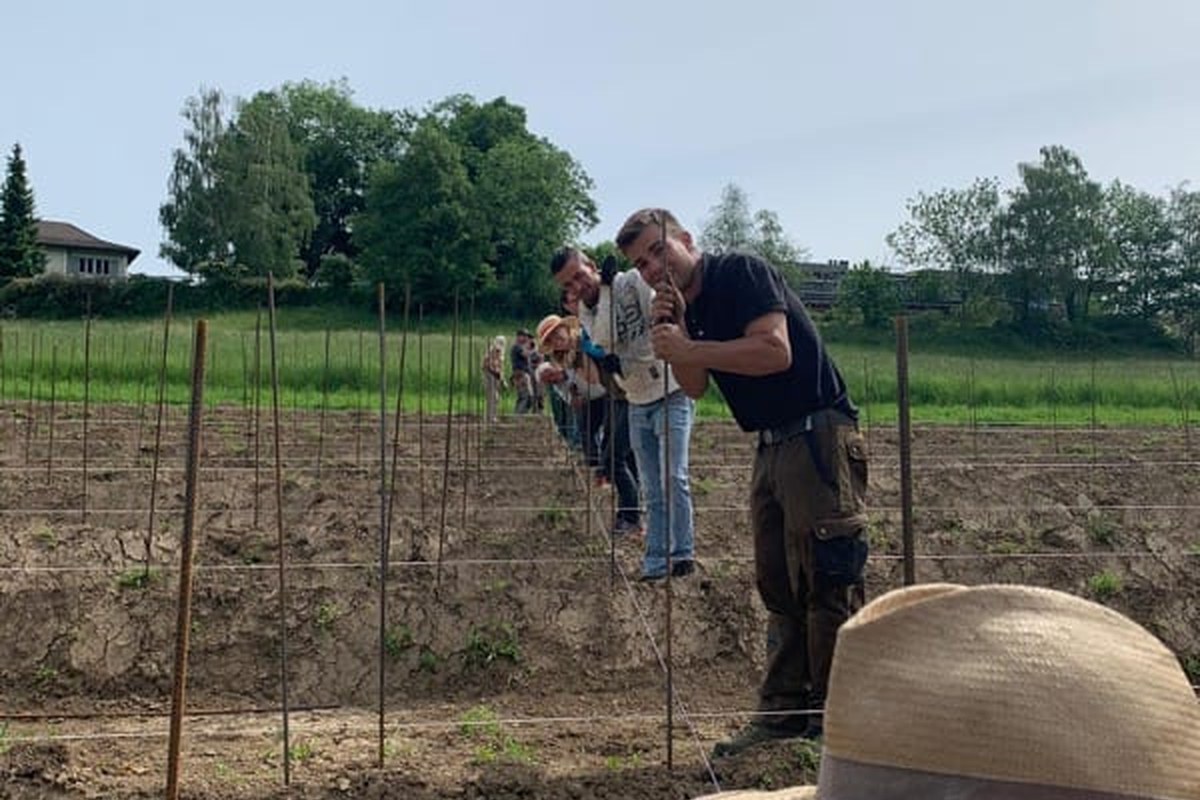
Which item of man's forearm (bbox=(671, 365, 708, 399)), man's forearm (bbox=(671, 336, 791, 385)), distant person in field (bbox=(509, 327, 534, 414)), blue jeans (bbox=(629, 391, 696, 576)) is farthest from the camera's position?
distant person in field (bbox=(509, 327, 534, 414))

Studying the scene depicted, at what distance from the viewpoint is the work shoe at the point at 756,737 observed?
3223mm

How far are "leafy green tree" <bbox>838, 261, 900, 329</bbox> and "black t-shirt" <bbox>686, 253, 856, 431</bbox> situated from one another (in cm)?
2818

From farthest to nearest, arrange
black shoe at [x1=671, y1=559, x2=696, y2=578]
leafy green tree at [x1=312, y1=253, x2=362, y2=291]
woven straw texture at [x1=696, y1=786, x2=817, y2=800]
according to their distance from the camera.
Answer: leafy green tree at [x1=312, y1=253, x2=362, y2=291], black shoe at [x1=671, y1=559, x2=696, y2=578], woven straw texture at [x1=696, y1=786, x2=817, y2=800]

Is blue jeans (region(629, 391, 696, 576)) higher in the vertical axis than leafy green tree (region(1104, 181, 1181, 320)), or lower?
lower

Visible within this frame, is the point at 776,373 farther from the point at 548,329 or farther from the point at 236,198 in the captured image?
the point at 236,198

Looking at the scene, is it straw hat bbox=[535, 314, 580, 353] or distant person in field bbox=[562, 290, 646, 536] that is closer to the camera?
distant person in field bbox=[562, 290, 646, 536]

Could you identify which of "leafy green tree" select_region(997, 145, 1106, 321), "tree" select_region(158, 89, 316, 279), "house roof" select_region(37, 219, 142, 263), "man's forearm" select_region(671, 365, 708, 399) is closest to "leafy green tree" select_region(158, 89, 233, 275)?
"tree" select_region(158, 89, 316, 279)

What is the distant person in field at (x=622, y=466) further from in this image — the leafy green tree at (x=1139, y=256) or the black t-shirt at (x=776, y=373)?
the leafy green tree at (x=1139, y=256)

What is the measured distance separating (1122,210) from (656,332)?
152ft

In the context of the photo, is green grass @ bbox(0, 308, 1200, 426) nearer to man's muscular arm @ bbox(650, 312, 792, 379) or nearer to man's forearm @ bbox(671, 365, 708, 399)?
man's forearm @ bbox(671, 365, 708, 399)

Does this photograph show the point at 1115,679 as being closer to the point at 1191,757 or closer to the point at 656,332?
the point at 1191,757

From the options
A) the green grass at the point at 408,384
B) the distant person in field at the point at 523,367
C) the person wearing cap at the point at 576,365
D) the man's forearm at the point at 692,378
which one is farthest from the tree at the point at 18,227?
the man's forearm at the point at 692,378

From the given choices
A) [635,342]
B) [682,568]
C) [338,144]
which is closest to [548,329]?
[635,342]

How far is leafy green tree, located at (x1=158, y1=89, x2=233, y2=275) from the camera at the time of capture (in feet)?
→ 134
